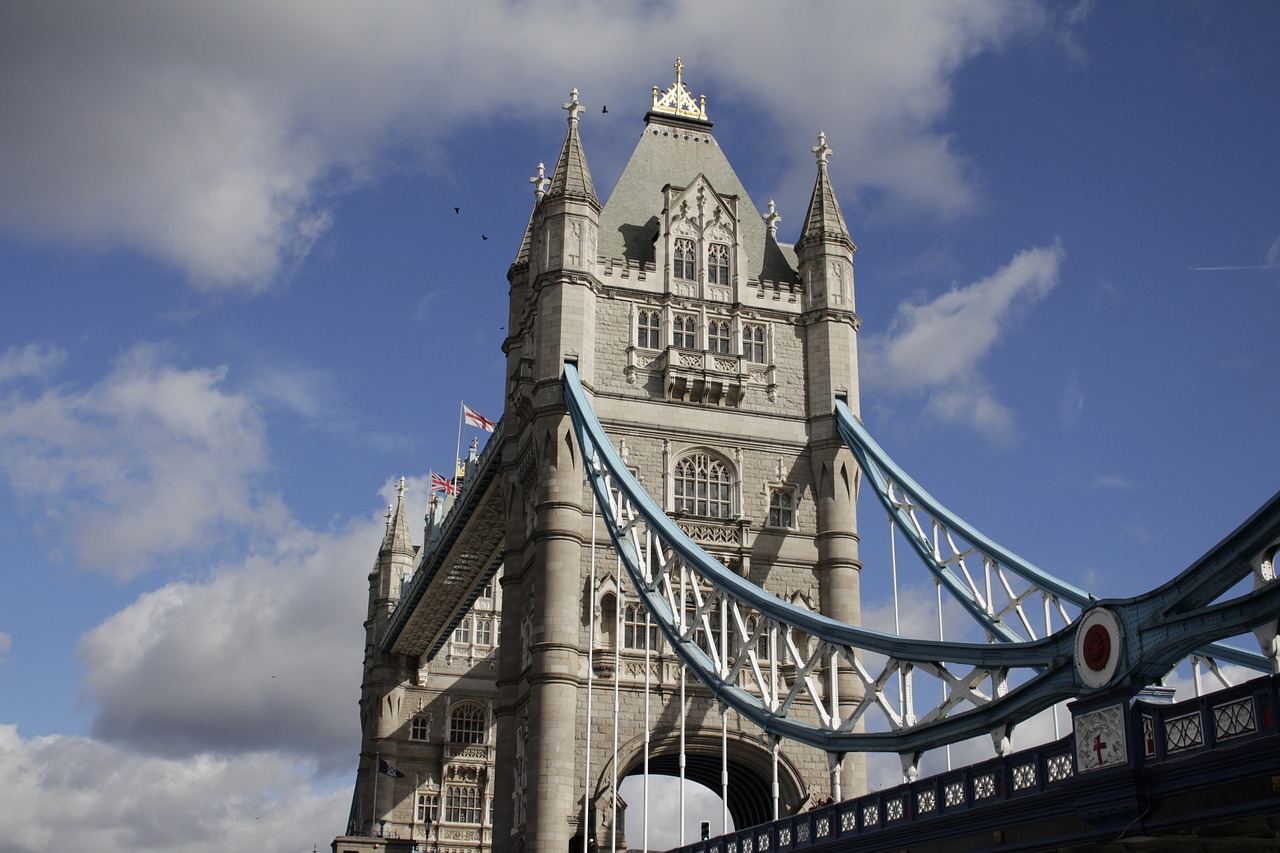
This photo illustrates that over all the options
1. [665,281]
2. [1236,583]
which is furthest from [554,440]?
[1236,583]

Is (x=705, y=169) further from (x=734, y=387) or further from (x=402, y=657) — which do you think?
(x=402, y=657)

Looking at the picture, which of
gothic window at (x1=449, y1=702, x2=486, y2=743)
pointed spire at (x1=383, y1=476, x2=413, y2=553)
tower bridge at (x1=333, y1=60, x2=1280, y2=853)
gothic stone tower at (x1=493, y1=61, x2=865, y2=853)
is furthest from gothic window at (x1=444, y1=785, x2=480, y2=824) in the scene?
gothic stone tower at (x1=493, y1=61, x2=865, y2=853)

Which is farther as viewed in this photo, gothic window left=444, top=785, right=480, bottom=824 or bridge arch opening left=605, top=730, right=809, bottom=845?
gothic window left=444, top=785, right=480, bottom=824

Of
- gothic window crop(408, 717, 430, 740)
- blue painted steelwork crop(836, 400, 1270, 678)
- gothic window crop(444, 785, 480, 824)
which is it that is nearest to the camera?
blue painted steelwork crop(836, 400, 1270, 678)

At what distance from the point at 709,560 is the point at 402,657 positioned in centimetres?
4062

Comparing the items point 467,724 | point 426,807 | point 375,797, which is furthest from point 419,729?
point 375,797

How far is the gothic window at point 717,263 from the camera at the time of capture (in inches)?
1635

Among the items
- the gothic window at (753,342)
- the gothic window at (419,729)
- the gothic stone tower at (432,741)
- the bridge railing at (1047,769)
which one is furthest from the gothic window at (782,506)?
the gothic window at (419,729)

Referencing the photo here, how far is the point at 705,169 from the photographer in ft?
146

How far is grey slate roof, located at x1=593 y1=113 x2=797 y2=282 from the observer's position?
4199 cm

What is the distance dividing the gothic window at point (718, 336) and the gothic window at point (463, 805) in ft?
111

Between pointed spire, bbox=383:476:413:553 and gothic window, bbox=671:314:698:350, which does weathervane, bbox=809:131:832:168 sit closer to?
gothic window, bbox=671:314:698:350

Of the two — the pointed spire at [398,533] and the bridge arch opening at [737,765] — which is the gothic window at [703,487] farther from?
the pointed spire at [398,533]

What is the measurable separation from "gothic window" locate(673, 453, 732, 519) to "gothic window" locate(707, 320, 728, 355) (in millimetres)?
3332
